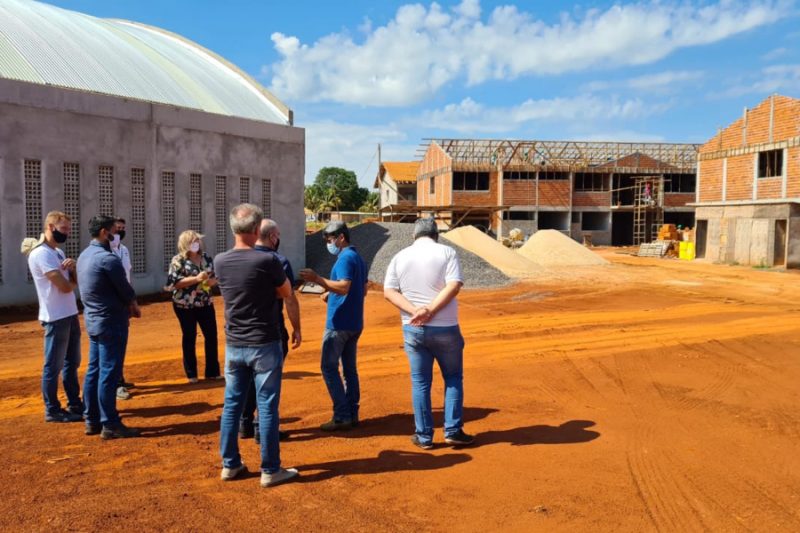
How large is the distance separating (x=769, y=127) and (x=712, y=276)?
852 centimetres

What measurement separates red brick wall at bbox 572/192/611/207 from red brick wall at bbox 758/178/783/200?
54.1 ft

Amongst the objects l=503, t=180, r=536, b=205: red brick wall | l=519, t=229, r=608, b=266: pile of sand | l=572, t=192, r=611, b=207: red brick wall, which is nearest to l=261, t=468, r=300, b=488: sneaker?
l=519, t=229, r=608, b=266: pile of sand

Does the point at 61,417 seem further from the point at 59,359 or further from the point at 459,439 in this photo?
the point at 459,439

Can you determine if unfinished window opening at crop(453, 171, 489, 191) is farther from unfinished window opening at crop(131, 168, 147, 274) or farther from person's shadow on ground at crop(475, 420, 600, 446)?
person's shadow on ground at crop(475, 420, 600, 446)

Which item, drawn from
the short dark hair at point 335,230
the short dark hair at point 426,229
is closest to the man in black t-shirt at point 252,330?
the short dark hair at point 335,230

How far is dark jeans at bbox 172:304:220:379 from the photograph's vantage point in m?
7.11

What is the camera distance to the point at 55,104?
13602 millimetres

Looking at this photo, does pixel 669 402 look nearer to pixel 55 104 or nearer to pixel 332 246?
pixel 332 246

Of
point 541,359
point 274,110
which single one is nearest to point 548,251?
point 274,110

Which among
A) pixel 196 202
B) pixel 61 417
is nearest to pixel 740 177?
pixel 196 202

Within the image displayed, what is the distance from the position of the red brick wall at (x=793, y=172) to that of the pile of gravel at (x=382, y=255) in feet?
44.7

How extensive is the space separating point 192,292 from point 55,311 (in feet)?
5.01

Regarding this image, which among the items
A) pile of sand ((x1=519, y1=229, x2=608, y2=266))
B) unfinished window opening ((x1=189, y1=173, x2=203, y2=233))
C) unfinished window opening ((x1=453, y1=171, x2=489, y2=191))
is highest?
unfinished window opening ((x1=453, y1=171, x2=489, y2=191))

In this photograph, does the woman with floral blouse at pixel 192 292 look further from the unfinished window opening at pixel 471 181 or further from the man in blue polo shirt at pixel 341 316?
the unfinished window opening at pixel 471 181
